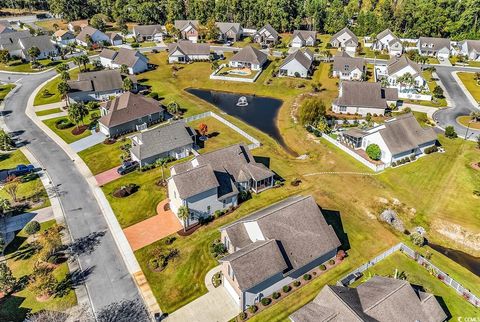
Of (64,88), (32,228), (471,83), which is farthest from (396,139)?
(64,88)

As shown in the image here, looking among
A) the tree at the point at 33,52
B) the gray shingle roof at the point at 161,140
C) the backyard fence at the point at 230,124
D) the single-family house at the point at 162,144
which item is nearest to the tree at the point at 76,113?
the single-family house at the point at 162,144

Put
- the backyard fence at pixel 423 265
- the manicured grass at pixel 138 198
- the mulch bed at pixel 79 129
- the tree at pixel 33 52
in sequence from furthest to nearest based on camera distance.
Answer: the tree at pixel 33 52, the mulch bed at pixel 79 129, the manicured grass at pixel 138 198, the backyard fence at pixel 423 265

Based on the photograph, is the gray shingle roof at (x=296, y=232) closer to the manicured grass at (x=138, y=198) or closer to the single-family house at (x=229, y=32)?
the manicured grass at (x=138, y=198)

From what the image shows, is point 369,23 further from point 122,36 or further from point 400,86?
point 122,36

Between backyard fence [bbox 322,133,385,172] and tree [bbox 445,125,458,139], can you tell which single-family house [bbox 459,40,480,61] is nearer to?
tree [bbox 445,125,458,139]

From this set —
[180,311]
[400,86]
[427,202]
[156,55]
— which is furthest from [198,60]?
[180,311]

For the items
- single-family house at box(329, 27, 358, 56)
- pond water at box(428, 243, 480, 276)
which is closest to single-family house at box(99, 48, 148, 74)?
single-family house at box(329, 27, 358, 56)

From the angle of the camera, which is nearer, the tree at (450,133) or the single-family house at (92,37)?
the tree at (450,133)
